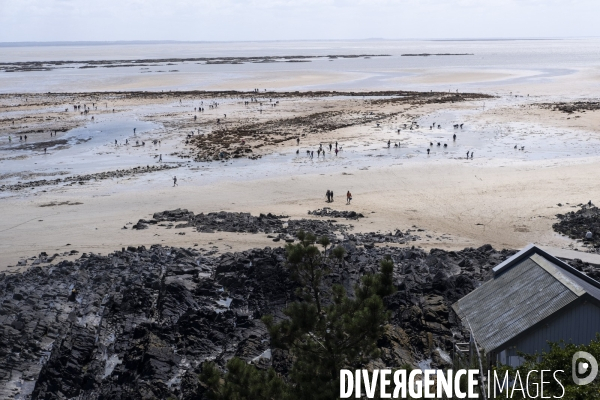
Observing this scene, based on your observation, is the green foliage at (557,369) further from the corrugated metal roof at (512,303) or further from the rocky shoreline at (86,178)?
the rocky shoreline at (86,178)

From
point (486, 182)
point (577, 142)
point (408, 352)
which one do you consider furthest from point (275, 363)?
point (577, 142)

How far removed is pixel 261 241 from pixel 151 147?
2683 cm

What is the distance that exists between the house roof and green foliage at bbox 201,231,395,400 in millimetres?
3128

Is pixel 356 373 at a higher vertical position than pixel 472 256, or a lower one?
higher

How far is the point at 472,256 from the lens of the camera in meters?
22.3

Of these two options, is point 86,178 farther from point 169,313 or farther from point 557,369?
point 557,369

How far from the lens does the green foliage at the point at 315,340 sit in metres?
9.66

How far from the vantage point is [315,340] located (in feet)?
34.1

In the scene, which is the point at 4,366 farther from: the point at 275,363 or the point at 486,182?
the point at 486,182

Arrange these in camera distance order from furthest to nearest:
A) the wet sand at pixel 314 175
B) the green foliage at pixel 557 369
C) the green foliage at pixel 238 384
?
the wet sand at pixel 314 175 < the green foliage at pixel 238 384 < the green foliage at pixel 557 369

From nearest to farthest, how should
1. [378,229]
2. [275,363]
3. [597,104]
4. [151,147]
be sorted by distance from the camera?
[275,363] → [378,229] → [151,147] → [597,104]

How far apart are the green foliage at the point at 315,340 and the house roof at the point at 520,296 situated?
10.3ft

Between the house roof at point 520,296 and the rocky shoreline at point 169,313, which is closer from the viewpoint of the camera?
Result: the house roof at point 520,296

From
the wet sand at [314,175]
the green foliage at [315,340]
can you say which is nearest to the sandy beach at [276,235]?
the green foliage at [315,340]
